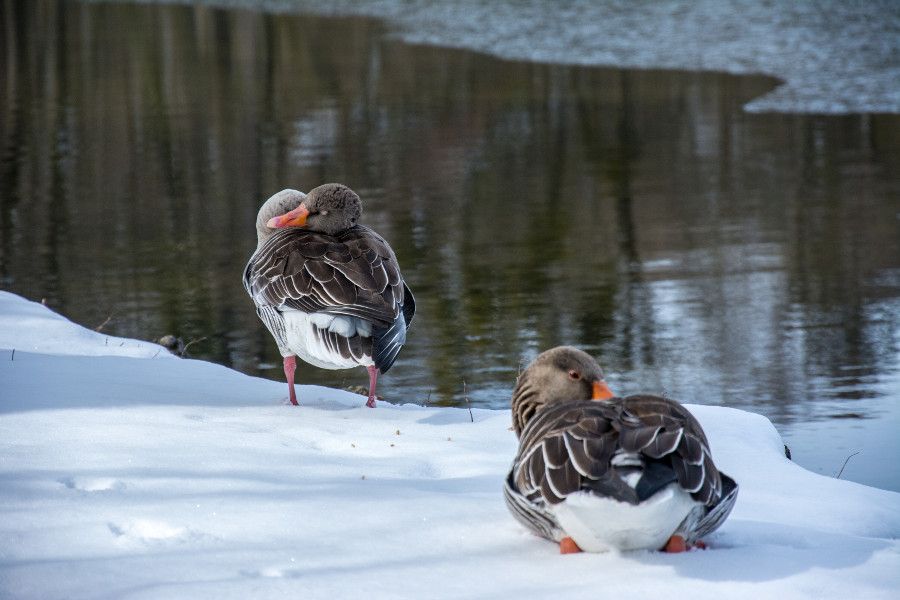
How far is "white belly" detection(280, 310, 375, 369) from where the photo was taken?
5363mm

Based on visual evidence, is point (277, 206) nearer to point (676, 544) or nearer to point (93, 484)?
point (93, 484)

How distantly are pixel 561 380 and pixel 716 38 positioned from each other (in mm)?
19721

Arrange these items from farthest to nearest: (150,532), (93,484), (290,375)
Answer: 1. (290,375)
2. (93,484)
3. (150,532)

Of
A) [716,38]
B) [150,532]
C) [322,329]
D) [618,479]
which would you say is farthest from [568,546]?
[716,38]

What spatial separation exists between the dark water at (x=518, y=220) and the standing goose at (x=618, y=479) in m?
2.45

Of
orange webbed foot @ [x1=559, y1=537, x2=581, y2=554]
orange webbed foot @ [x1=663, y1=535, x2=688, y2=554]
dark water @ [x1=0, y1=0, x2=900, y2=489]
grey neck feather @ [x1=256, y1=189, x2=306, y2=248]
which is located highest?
grey neck feather @ [x1=256, y1=189, x2=306, y2=248]

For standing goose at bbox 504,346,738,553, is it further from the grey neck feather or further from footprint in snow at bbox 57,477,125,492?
the grey neck feather

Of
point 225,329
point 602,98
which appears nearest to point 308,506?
point 225,329

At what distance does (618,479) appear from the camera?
3.04 m

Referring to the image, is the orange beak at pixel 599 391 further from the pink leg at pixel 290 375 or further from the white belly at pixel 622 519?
the pink leg at pixel 290 375

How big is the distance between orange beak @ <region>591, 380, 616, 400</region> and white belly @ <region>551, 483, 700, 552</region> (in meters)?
0.72

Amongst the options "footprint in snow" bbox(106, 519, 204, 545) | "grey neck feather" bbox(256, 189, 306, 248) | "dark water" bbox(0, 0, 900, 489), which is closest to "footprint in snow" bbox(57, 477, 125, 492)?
"footprint in snow" bbox(106, 519, 204, 545)

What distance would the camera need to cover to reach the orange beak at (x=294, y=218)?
605 cm

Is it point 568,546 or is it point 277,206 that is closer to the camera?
point 568,546
